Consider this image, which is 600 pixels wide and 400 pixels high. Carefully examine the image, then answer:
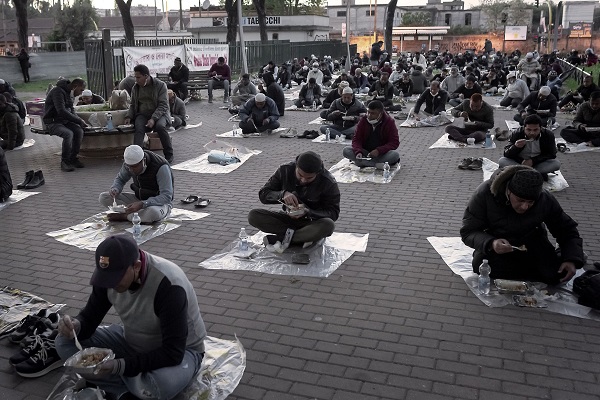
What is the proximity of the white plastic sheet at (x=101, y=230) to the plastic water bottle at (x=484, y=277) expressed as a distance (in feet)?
12.6

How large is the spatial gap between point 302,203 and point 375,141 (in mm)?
4417

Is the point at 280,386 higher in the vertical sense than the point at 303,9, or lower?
lower

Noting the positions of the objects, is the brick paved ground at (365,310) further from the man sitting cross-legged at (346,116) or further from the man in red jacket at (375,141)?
the man sitting cross-legged at (346,116)

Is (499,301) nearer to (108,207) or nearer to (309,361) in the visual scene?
(309,361)

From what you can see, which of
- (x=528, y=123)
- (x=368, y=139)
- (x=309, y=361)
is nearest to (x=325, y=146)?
(x=368, y=139)

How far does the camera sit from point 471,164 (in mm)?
10914

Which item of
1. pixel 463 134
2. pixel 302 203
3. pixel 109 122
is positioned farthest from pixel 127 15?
pixel 302 203

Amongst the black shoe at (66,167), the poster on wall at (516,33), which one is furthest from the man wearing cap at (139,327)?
the poster on wall at (516,33)

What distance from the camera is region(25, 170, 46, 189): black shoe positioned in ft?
31.9

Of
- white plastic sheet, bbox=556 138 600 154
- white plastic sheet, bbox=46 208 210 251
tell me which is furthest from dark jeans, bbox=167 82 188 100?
white plastic sheet, bbox=46 208 210 251

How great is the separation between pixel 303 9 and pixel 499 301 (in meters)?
80.5

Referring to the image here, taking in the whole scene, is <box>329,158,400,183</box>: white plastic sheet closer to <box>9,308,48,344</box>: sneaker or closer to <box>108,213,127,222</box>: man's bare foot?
<box>108,213,127,222</box>: man's bare foot

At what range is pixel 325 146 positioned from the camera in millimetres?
13312

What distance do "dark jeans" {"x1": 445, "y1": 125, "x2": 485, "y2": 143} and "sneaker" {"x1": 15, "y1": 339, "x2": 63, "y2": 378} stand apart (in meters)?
10.4
